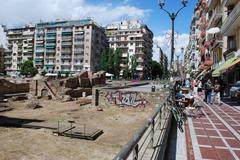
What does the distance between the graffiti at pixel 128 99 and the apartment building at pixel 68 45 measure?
76.4 m

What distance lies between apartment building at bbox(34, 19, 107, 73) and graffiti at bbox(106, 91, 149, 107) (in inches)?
3009

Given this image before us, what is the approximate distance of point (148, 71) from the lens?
4779 inches

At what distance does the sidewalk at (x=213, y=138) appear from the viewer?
771cm

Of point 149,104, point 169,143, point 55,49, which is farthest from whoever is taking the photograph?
point 55,49

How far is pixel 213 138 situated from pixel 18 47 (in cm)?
12327

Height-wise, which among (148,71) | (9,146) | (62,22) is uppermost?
(62,22)

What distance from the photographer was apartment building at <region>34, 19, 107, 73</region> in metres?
104

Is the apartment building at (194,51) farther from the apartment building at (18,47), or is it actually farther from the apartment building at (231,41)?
the apartment building at (18,47)

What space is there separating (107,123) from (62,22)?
95.6m

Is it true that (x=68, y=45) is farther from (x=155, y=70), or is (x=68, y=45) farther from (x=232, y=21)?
(x=232, y=21)

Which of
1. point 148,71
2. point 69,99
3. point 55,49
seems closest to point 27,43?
point 55,49

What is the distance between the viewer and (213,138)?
945 cm

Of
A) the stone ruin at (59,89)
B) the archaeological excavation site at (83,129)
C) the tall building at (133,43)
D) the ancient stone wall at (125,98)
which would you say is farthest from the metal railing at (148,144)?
the tall building at (133,43)

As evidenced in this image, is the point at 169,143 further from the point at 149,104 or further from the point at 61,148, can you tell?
the point at 149,104
